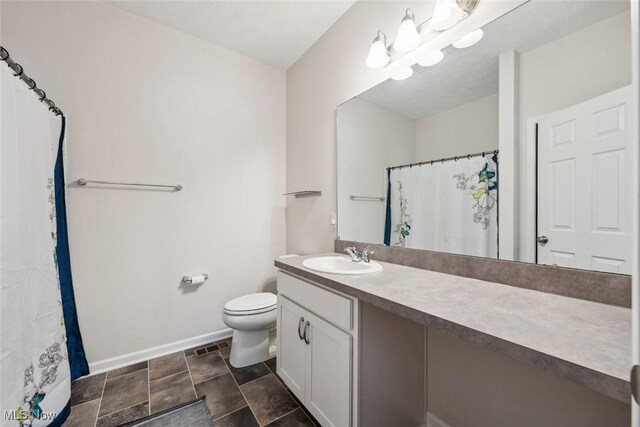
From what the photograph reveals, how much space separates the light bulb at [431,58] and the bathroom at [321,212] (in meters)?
0.01

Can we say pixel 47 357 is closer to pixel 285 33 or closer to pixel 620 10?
pixel 285 33

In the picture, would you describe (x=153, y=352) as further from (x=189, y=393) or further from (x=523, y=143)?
(x=523, y=143)

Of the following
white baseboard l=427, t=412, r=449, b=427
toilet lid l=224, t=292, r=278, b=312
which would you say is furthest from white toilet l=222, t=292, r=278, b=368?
white baseboard l=427, t=412, r=449, b=427

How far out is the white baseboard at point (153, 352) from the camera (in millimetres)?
1665

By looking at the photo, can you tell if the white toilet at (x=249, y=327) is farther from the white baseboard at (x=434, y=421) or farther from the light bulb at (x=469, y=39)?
the light bulb at (x=469, y=39)

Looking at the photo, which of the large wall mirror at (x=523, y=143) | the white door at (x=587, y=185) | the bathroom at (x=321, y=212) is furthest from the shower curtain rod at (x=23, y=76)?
the white door at (x=587, y=185)

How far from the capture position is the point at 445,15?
3.64 feet

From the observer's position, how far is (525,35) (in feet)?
3.12

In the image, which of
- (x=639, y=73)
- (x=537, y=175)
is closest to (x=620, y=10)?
(x=537, y=175)

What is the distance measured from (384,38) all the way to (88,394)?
105 inches

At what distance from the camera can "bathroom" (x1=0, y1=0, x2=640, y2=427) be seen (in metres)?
0.79

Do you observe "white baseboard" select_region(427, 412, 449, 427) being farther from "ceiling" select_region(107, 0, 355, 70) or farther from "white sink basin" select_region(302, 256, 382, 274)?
"ceiling" select_region(107, 0, 355, 70)

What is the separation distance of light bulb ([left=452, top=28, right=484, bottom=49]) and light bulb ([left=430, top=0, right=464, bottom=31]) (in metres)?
0.09

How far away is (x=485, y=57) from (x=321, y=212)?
1.36 meters
